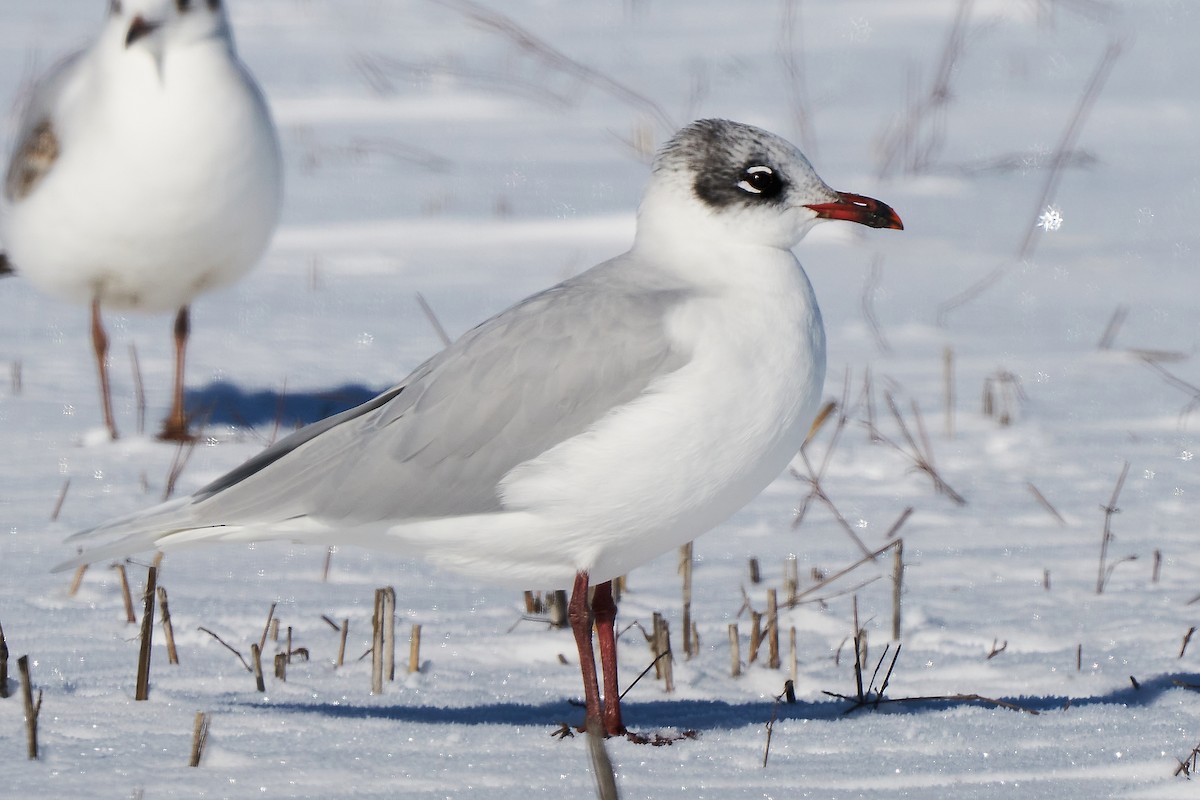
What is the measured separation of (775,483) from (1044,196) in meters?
4.36

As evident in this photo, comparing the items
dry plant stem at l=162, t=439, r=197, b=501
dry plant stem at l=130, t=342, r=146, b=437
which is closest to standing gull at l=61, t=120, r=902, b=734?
dry plant stem at l=162, t=439, r=197, b=501

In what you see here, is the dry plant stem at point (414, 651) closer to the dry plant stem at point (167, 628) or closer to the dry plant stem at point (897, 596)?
the dry plant stem at point (167, 628)

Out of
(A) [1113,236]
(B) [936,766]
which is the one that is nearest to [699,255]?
(B) [936,766]

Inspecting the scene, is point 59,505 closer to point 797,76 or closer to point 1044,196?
point 1044,196

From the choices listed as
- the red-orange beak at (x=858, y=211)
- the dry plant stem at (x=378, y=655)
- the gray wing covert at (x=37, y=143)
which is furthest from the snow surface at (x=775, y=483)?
the red-orange beak at (x=858, y=211)

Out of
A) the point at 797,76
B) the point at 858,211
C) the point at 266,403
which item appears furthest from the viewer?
the point at 797,76

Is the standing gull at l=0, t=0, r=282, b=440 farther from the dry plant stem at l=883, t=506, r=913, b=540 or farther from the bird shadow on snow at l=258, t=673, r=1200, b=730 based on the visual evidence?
the bird shadow on snow at l=258, t=673, r=1200, b=730

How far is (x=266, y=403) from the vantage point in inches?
259

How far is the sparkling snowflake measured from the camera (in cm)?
955

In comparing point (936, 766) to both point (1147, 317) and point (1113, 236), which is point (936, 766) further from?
point (1113, 236)

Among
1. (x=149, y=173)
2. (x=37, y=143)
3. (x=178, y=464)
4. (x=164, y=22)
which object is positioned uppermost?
(x=164, y=22)

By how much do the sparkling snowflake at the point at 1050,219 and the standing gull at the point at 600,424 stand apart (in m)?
6.14

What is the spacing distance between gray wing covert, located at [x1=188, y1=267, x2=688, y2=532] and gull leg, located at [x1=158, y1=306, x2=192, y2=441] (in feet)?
8.16

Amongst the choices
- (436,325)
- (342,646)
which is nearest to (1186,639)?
(342,646)
